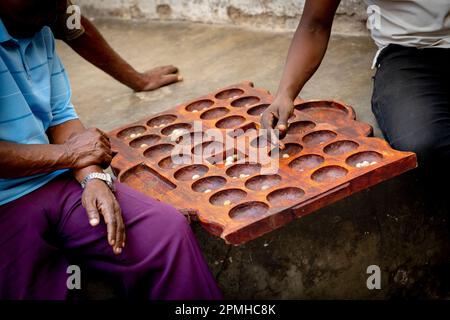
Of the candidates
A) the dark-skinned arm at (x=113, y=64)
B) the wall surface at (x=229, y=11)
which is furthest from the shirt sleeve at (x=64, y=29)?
the wall surface at (x=229, y=11)

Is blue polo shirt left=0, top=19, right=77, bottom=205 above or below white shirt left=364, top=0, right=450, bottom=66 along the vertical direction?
below

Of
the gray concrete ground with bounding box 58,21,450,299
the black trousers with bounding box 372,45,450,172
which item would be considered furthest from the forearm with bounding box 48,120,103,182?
the black trousers with bounding box 372,45,450,172

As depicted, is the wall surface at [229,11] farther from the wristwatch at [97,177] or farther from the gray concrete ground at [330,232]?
the wristwatch at [97,177]

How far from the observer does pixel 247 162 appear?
2.54 metres

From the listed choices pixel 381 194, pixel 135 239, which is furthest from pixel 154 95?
pixel 135 239

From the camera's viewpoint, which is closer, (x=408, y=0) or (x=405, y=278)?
(x=408, y=0)

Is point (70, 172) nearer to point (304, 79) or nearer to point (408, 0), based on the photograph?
point (304, 79)

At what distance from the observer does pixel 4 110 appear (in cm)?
207

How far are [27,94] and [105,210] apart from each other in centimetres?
52

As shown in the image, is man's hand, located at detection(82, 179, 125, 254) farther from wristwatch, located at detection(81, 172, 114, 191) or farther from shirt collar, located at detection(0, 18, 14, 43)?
shirt collar, located at detection(0, 18, 14, 43)

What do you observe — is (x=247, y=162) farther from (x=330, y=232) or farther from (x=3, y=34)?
→ (x=3, y=34)

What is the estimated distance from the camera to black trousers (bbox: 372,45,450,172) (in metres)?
2.35
